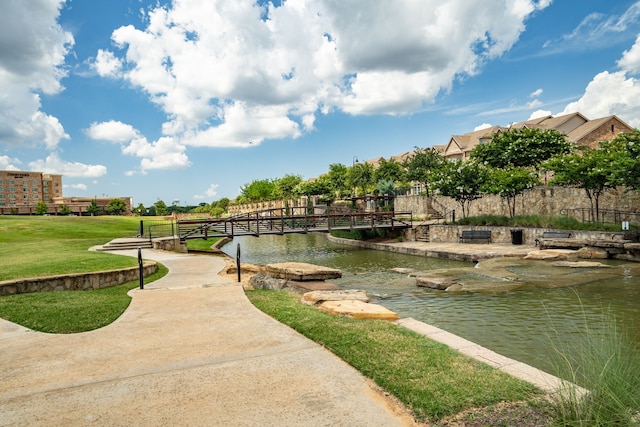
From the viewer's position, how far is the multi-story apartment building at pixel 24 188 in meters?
117

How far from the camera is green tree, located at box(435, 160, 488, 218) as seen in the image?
30.3 meters

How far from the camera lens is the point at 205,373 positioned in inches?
179

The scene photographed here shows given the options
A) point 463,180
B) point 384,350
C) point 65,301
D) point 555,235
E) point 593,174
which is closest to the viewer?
point 384,350

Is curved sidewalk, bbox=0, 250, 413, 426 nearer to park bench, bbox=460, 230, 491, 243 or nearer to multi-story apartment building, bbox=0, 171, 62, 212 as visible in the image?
park bench, bbox=460, 230, 491, 243

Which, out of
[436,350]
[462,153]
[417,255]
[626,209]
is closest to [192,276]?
[436,350]

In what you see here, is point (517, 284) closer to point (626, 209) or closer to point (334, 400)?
point (334, 400)

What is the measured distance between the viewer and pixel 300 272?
13.1 meters

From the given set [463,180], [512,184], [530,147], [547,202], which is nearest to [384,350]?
[512,184]

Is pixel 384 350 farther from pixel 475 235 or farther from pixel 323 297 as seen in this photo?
pixel 475 235

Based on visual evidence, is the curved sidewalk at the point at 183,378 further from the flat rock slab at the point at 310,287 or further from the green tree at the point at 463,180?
the green tree at the point at 463,180

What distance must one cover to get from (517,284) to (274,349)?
33.2 ft

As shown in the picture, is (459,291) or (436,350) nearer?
(436,350)

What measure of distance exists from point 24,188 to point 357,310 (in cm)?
14592

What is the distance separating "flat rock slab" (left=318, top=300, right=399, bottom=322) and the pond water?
1858 mm
